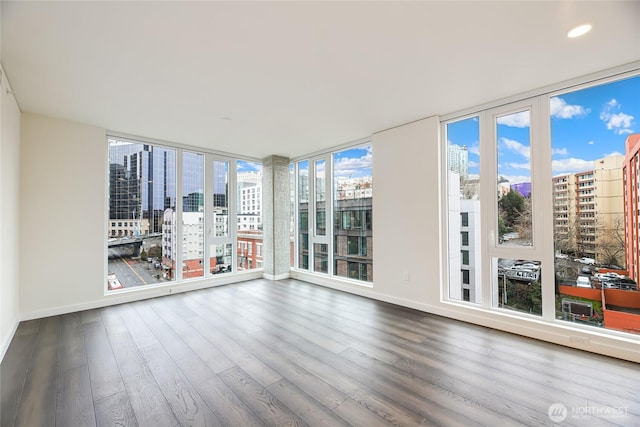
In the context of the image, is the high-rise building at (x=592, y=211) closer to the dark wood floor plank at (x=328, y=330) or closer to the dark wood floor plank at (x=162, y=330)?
the dark wood floor plank at (x=328, y=330)

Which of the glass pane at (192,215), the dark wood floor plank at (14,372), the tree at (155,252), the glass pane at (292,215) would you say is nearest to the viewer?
the dark wood floor plank at (14,372)

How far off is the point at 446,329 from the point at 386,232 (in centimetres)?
163

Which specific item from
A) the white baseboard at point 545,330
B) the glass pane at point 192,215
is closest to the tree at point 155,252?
the glass pane at point 192,215

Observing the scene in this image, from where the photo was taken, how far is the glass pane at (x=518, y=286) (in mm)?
3094

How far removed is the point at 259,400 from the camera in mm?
1951

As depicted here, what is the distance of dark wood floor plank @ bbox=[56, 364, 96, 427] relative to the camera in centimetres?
178

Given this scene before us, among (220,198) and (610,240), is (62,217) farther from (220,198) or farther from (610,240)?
(610,240)

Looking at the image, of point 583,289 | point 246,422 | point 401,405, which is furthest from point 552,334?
point 246,422

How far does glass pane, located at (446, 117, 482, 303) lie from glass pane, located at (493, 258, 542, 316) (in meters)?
0.21

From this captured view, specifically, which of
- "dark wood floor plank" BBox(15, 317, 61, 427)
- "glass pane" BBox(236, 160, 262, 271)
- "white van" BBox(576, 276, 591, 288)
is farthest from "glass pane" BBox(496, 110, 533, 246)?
"glass pane" BBox(236, 160, 262, 271)

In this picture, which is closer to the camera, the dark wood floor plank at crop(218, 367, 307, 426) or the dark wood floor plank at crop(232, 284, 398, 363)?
the dark wood floor plank at crop(218, 367, 307, 426)

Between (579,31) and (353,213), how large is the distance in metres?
3.65

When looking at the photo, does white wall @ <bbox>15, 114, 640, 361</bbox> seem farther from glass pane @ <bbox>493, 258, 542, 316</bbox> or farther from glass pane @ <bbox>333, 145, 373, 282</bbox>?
glass pane @ <bbox>333, 145, 373, 282</bbox>

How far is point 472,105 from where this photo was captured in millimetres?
3467
